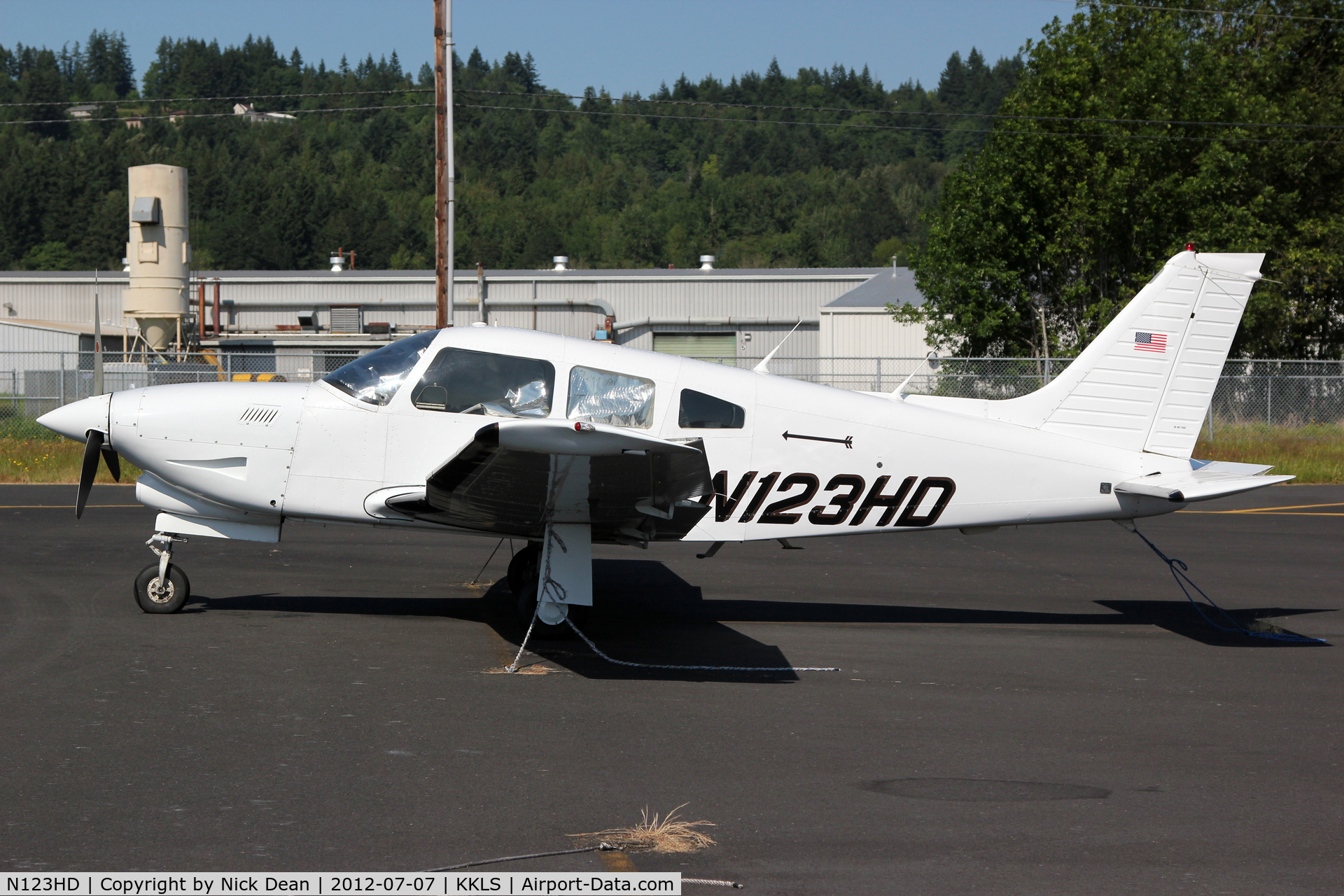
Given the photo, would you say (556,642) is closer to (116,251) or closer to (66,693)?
(66,693)

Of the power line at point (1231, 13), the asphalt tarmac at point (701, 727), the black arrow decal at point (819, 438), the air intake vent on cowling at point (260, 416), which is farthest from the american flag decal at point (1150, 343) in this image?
the power line at point (1231, 13)

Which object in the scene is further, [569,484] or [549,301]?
[549,301]

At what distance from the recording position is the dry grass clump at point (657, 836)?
4750 millimetres

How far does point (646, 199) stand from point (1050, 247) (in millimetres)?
112187

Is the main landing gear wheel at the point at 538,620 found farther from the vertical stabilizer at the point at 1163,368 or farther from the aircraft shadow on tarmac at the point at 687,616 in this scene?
the vertical stabilizer at the point at 1163,368

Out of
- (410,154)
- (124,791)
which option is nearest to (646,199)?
(410,154)

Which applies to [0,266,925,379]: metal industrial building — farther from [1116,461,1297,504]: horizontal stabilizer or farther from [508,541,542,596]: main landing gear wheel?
[1116,461,1297,504]: horizontal stabilizer

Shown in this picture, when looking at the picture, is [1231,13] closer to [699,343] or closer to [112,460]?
[699,343]

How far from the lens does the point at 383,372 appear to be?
28.0 ft

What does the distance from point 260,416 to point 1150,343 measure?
684 cm

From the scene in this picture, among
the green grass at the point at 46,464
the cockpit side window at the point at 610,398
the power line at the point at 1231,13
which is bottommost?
the green grass at the point at 46,464

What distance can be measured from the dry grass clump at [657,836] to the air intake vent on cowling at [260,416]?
478 centimetres

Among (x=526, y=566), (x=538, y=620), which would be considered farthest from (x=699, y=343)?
(x=538, y=620)

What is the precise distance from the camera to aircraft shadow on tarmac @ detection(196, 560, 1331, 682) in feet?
27.2
